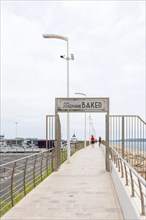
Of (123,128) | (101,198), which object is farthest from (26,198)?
(123,128)

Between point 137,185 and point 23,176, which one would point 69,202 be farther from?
point 137,185

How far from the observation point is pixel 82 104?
18719 mm

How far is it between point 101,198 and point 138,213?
4282 millimetres

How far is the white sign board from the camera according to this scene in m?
18.6

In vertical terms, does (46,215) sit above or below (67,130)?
below

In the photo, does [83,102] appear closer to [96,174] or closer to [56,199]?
[96,174]

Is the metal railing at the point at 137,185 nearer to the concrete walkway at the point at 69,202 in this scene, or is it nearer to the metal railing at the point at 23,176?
the concrete walkway at the point at 69,202

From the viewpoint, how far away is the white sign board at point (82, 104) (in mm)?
18594

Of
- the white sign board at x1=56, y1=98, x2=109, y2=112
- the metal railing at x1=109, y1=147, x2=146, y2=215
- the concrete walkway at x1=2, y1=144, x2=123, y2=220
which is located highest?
the white sign board at x1=56, y1=98, x2=109, y2=112

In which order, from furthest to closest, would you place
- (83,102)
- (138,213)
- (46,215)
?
(83,102), (46,215), (138,213)

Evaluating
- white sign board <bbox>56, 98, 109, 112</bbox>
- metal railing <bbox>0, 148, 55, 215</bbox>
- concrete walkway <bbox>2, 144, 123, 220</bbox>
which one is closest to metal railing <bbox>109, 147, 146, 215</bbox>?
concrete walkway <bbox>2, 144, 123, 220</bbox>

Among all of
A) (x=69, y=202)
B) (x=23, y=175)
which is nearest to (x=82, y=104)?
(x=23, y=175)

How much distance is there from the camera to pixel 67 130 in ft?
76.3

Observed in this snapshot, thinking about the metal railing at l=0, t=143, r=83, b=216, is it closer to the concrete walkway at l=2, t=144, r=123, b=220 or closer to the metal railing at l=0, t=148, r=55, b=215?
the metal railing at l=0, t=148, r=55, b=215
